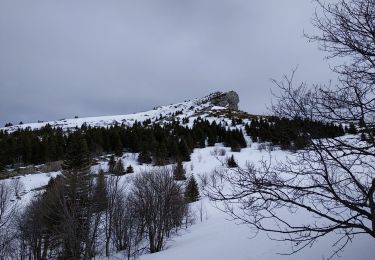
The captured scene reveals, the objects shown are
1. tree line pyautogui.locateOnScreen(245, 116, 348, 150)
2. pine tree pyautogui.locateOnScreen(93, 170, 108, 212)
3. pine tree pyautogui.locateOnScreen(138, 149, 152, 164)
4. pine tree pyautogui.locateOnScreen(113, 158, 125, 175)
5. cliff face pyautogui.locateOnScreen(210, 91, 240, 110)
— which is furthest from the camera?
cliff face pyautogui.locateOnScreen(210, 91, 240, 110)

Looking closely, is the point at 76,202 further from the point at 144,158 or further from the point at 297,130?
the point at 144,158

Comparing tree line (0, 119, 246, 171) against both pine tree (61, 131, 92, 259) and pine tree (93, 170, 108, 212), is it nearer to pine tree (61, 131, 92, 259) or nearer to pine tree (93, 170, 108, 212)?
pine tree (61, 131, 92, 259)

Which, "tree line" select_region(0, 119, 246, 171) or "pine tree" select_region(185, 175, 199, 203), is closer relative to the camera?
"pine tree" select_region(185, 175, 199, 203)

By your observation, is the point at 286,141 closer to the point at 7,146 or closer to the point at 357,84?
the point at 357,84

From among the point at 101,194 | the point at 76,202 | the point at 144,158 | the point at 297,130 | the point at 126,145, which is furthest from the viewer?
the point at 126,145

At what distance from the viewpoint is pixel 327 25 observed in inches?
238

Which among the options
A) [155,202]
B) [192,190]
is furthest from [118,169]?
[192,190]

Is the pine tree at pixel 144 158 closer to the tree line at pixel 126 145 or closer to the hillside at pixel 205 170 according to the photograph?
the tree line at pixel 126 145

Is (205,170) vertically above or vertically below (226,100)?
below

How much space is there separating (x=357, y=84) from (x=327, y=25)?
4.38ft

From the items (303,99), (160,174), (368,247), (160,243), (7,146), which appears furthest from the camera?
(7,146)

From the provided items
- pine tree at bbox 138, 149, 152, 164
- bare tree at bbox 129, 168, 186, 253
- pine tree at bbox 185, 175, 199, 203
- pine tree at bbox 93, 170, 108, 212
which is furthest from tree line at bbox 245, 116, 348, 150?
pine tree at bbox 138, 149, 152, 164

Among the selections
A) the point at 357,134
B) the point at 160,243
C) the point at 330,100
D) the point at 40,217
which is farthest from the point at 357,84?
the point at 40,217

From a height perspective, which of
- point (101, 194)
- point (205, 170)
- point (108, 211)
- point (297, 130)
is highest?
point (297, 130)
